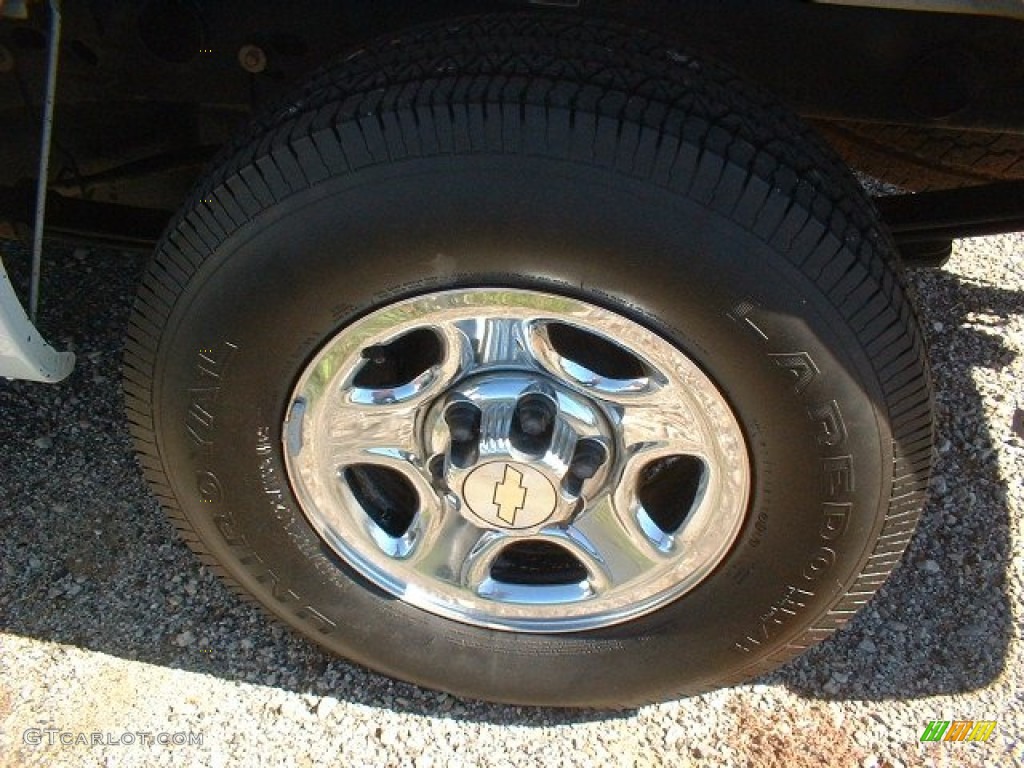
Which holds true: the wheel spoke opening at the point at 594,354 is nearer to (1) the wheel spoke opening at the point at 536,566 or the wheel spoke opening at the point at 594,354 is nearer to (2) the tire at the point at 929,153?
(1) the wheel spoke opening at the point at 536,566

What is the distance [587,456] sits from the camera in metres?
2.04

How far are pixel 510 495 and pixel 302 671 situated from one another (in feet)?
2.43

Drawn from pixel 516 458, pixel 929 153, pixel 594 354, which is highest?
pixel 929 153

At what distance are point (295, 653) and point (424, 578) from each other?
447 mm

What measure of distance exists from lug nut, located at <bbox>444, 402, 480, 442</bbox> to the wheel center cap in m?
0.07

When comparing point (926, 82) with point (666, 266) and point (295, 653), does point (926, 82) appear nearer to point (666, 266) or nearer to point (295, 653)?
point (666, 266)

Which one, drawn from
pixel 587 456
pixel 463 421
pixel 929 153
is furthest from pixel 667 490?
pixel 929 153

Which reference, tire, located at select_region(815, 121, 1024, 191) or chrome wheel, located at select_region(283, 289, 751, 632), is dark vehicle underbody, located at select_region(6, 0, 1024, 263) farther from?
chrome wheel, located at select_region(283, 289, 751, 632)

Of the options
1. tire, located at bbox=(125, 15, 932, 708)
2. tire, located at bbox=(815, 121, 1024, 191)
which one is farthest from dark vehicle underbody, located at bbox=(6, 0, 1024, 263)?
tire, located at bbox=(125, 15, 932, 708)

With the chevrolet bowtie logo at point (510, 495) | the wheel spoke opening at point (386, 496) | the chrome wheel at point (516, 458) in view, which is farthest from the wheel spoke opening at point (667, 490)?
the wheel spoke opening at point (386, 496)

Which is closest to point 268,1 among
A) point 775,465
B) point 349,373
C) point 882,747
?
point 349,373

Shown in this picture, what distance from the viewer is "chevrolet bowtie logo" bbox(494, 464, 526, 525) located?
204 cm

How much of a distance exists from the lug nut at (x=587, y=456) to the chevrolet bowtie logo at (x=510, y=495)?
0.11 metres

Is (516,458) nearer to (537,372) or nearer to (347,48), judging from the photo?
(537,372)
